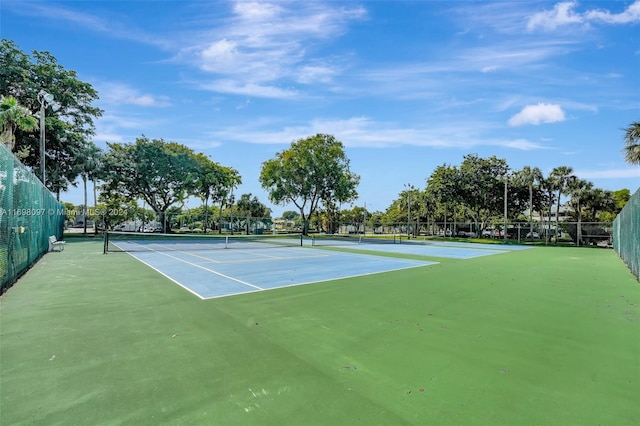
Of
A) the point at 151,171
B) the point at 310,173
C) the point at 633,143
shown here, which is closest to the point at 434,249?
the point at 633,143

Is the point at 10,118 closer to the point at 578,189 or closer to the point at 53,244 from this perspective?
the point at 53,244

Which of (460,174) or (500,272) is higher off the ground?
(460,174)

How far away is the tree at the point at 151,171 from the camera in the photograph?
34062mm

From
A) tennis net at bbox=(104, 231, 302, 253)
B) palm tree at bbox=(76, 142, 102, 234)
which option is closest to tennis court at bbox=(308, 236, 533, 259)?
tennis net at bbox=(104, 231, 302, 253)

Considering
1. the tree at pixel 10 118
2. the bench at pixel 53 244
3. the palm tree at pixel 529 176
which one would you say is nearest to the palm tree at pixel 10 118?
the tree at pixel 10 118

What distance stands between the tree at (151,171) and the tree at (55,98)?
11.3ft

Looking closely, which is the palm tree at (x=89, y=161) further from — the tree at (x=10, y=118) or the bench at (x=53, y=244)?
the bench at (x=53, y=244)

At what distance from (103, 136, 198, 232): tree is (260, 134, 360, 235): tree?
30.2 ft

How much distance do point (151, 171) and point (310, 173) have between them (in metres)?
17.4

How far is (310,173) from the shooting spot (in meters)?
38.7

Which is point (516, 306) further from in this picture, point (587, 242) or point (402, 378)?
point (587, 242)

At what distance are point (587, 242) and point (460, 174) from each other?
13671 mm

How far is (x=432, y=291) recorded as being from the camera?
7453 mm

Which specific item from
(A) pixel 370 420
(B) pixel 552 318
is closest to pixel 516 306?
(B) pixel 552 318
